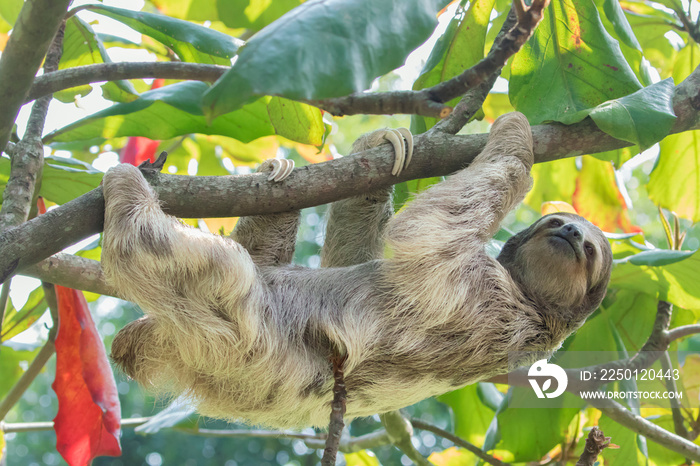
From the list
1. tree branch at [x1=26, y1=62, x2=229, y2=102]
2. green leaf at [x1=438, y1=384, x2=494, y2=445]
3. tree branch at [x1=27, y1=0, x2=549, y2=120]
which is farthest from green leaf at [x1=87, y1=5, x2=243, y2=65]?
green leaf at [x1=438, y1=384, x2=494, y2=445]

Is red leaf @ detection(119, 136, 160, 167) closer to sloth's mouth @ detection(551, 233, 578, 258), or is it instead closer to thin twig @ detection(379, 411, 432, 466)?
thin twig @ detection(379, 411, 432, 466)

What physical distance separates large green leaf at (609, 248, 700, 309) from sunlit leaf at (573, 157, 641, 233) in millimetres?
903

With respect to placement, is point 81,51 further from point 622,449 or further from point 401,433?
point 622,449

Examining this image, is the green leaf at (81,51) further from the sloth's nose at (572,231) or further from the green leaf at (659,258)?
the green leaf at (659,258)

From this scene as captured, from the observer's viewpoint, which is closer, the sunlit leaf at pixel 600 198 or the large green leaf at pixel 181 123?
the large green leaf at pixel 181 123

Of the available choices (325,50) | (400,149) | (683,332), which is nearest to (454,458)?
(683,332)

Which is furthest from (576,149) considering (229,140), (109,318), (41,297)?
(109,318)

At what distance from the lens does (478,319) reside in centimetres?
395

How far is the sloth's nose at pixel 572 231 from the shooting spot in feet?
13.8

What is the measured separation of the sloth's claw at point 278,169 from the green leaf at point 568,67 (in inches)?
62.2

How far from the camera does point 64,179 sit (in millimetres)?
4117

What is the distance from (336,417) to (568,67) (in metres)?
2.69

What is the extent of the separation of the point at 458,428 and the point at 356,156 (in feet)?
10.8
